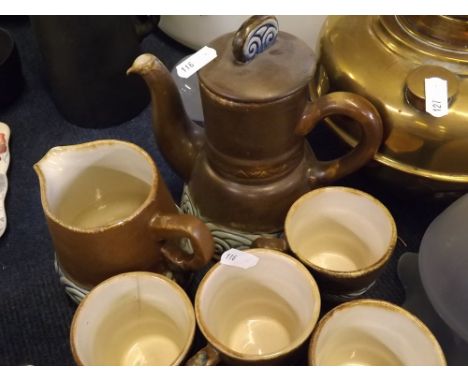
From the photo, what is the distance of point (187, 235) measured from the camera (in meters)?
0.59

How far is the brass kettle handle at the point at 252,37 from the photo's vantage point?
0.57m

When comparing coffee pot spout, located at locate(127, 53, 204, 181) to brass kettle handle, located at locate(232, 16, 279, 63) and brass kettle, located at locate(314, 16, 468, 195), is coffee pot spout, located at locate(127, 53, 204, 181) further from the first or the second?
brass kettle, located at locate(314, 16, 468, 195)

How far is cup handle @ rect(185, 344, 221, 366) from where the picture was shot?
0.54m

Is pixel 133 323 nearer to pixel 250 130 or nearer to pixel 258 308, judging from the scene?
pixel 258 308

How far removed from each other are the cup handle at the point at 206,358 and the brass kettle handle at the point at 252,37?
0.99 feet

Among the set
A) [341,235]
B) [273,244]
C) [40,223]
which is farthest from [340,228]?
[40,223]

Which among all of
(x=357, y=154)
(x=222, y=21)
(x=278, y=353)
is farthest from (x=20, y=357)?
(x=222, y=21)

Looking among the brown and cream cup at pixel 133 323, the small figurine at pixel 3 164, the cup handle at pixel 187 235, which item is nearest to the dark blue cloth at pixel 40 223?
the small figurine at pixel 3 164

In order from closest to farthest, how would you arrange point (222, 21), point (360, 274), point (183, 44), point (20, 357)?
point (360, 274) < point (20, 357) < point (222, 21) < point (183, 44)

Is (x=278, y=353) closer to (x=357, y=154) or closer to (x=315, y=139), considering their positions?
(x=357, y=154)

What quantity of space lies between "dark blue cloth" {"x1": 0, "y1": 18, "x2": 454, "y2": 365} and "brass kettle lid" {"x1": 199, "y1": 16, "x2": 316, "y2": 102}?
0.97 feet

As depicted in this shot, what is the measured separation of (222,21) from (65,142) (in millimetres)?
351

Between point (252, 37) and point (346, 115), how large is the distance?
0.50 ft
